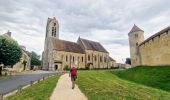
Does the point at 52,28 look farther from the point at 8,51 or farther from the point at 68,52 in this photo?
the point at 8,51

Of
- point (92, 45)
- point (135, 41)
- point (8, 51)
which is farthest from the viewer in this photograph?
point (92, 45)

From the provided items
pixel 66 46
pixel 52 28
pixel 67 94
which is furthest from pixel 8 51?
pixel 52 28

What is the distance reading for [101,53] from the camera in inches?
3068

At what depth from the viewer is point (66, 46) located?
6662 cm

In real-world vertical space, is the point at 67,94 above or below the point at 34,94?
above

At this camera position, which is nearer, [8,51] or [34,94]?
[34,94]

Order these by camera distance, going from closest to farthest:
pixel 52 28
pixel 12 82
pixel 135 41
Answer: pixel 12 82
pixel 135 41
pixel 52 28

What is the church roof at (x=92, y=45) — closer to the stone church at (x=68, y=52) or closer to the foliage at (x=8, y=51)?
the stone church at (x=68, y=52)

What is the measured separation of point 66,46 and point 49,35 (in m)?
7.80

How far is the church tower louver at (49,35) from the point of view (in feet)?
212

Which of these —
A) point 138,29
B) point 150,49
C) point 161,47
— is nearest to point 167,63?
point 161,47

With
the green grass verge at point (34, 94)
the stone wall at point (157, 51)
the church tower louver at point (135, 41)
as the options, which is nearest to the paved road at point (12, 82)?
→ the green grass verge at point (34, 94)

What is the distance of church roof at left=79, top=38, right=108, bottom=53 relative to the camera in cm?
7286

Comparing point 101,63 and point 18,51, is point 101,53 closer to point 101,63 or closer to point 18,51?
point 101,63
